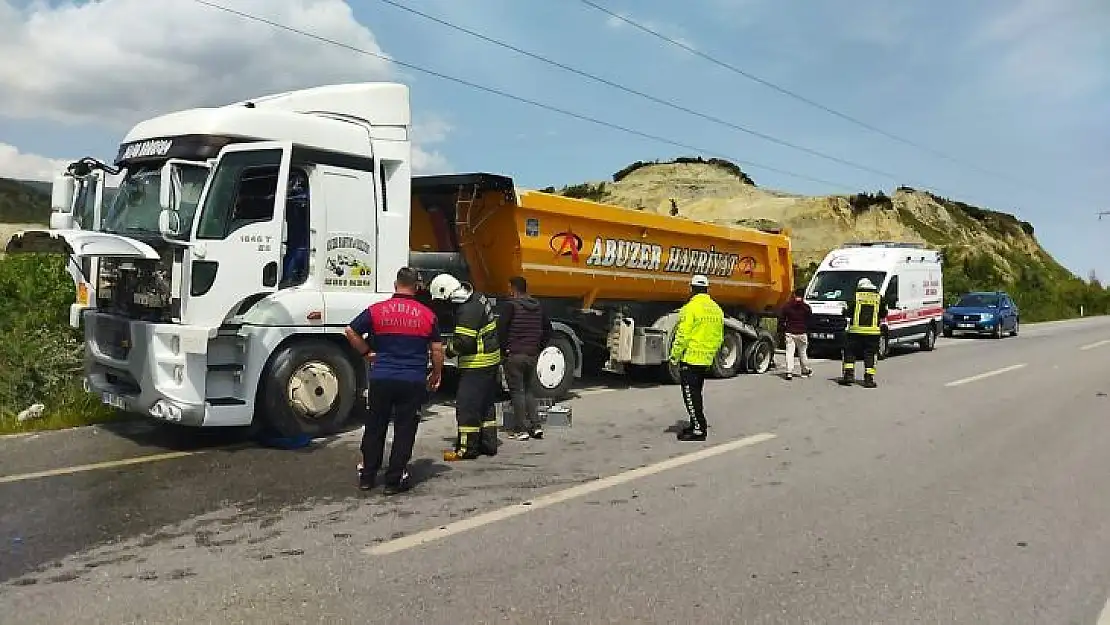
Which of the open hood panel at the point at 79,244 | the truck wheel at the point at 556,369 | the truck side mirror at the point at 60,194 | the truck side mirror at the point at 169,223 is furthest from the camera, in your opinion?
the truck wheel at the point at 556,369

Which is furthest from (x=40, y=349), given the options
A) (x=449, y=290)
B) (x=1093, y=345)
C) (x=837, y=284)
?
(x=1093, y=345)

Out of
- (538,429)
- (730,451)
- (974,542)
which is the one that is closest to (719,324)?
(730,451)

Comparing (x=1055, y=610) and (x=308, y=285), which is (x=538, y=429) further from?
(x=1055, y=610)

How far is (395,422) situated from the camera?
256 inches

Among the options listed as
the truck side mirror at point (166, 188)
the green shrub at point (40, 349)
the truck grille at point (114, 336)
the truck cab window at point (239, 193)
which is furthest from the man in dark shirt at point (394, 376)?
the green shrub at point (40, 349)

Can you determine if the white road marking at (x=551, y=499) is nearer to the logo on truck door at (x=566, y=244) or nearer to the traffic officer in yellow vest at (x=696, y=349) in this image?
the traffic officer in yellow vest at (x=696, y=349)

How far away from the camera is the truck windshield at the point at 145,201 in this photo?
7379 millimetres

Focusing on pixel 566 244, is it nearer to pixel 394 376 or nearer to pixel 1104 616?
pixel 394 376

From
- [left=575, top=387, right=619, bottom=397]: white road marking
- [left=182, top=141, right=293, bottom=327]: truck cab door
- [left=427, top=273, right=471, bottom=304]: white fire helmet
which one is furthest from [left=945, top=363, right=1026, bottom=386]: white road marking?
[left=182, top=141, right=293, bottom=327]: truck cab door

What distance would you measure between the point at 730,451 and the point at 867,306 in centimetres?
637

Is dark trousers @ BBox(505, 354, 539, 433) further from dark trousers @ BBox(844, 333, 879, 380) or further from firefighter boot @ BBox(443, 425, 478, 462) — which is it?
dark trousers @ BBox(844, 333, 879, 380)

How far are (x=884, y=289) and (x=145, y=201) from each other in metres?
15.3

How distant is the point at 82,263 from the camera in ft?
27.1

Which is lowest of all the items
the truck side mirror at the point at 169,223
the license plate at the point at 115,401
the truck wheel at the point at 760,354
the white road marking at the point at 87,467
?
the white road marking at the point at 87,467
